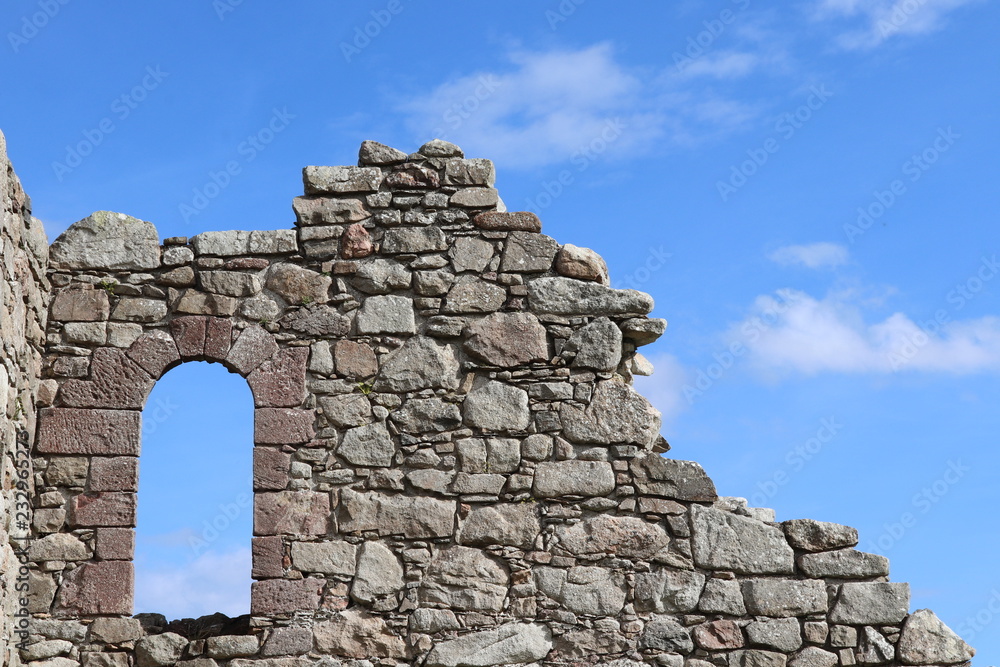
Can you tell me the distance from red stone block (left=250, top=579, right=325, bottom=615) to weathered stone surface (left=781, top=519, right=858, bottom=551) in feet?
10.7

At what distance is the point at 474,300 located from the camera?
8.20m

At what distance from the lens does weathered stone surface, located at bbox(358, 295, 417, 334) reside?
8.13m

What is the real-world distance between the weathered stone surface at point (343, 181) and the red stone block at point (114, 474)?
2.32m

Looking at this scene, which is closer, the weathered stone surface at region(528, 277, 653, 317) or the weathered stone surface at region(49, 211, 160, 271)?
the weathered stone surface at region(528, 277, 653, 317)

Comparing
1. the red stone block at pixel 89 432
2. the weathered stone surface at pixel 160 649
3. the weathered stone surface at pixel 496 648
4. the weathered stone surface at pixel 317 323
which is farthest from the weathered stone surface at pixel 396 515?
the red stone block at pixel 89 432

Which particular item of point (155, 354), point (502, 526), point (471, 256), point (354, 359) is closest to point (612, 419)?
point (502, 526)

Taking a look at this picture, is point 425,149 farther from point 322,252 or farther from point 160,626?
point 160,626

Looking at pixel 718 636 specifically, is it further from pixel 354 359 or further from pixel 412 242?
pixel 412 242

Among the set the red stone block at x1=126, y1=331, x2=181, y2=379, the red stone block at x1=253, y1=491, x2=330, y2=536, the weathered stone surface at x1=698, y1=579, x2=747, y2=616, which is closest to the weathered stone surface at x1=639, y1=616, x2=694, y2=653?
the weathered stone surface at x1=698, y1=579, x2=747, y2=616

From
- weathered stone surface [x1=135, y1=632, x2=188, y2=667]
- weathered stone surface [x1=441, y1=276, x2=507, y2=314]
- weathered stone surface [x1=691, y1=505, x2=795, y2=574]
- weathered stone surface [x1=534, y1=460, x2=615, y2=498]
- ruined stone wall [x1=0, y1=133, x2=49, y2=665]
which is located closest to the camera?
ruined stone wall [x1=0, y1=133, x2=49, y2=665]

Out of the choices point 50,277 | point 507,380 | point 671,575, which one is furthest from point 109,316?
point 671,575

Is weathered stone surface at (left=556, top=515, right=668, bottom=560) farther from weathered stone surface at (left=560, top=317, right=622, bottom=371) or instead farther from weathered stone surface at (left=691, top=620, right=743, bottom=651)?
weathered stone surface at (left=560, top=317, right=622, bottom=371)

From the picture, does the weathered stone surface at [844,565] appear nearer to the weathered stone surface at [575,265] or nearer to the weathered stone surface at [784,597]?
the weathered stone surface at [784,597]

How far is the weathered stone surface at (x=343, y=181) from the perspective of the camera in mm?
8383
